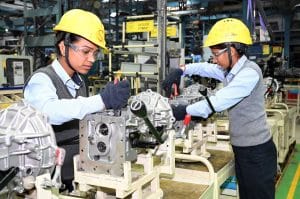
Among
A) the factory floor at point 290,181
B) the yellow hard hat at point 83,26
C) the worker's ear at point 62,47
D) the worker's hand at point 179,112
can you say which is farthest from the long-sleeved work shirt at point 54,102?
the factory floor at point 290,181

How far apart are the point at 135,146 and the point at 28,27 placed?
4.70 metres

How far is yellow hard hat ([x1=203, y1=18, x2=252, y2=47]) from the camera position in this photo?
80.2 inches

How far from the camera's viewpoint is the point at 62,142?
160 cm

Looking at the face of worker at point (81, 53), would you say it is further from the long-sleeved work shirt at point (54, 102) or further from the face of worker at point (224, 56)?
the face of worker at point (224, 56)

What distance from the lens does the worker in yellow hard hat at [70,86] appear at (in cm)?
129

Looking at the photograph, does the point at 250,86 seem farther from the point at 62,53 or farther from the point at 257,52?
the point at 257,52

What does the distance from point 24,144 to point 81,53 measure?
65cm

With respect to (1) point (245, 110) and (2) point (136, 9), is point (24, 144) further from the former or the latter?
(2) point (136, 9)

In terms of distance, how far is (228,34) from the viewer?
6.70ft

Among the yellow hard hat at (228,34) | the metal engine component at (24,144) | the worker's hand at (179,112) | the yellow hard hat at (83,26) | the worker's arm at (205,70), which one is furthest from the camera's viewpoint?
the worker's arm at (205,70)

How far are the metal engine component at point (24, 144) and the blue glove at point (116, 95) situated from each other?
29 cm

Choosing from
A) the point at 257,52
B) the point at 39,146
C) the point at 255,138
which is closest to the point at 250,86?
the point at 255,138

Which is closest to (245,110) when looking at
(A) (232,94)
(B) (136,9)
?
(A) (232,94)

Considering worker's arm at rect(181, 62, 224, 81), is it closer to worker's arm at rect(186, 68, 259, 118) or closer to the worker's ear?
worker's arm at rect(186, 68, 259, 118)
